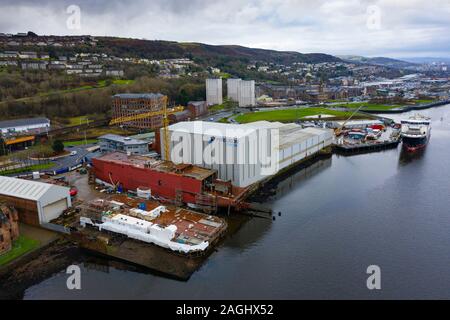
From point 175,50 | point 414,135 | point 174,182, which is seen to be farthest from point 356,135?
point 175,50

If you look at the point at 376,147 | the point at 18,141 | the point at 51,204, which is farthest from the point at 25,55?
the point at 376,147

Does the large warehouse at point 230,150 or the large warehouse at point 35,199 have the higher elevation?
the large warehouse at point 230,150

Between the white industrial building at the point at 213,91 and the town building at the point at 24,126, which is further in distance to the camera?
the white industrial building at the point at 213,91

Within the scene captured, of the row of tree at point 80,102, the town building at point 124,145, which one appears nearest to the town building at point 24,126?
the row of tree at point 80,102

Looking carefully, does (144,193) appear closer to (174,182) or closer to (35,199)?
(174,182)

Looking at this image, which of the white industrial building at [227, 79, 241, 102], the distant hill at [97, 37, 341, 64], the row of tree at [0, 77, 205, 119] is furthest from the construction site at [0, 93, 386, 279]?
the distant hill at [97, 37, 341, 64]

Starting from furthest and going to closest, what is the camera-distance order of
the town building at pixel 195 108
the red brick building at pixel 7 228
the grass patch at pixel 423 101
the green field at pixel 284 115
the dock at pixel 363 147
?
the grass patch at pixel 423 101 → the town building at pixel 195 108 → the green field at pixel 284 115 → the dock at pixel 363 147 → the red brick building at pixel 7 228

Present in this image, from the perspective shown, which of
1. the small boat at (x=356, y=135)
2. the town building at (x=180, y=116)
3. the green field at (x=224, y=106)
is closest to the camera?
the small boat at (x=356, y=135)

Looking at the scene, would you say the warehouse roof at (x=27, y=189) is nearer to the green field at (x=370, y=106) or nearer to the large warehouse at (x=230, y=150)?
the large warehouse at (x=230, y=150)
